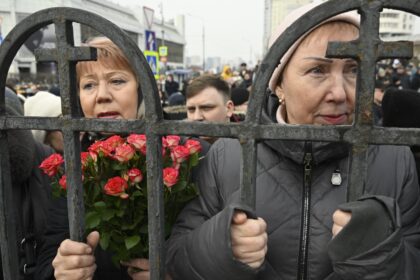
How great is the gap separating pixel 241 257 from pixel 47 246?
3.13 ft

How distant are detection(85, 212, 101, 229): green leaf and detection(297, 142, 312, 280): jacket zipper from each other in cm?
63

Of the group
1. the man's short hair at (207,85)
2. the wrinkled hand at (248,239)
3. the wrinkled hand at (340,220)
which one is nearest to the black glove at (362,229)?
the wrinkled hand at (340,220)

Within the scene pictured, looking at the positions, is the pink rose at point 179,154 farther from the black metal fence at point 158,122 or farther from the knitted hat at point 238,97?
the knitted hat at point 238,97

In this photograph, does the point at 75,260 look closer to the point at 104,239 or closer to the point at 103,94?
the point at 104,239

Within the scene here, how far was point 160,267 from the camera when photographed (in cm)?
96

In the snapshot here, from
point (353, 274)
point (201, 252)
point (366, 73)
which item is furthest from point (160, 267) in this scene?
point (366, 73)

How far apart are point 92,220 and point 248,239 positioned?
21.1 inches

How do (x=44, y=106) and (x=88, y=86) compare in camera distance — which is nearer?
(x=88, y=86)

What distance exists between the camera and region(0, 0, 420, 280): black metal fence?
2.52 feet

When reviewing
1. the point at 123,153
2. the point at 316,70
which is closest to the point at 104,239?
the point at 123,153

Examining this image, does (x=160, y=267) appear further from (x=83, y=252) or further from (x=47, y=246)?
(x=47, y=246)

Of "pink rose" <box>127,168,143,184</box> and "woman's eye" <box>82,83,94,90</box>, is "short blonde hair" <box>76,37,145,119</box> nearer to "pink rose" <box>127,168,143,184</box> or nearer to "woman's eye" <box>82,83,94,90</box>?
"woman's eye" <box>82,83,94,90</box>

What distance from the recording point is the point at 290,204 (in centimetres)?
119

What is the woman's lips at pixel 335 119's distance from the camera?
1164 millimetres
